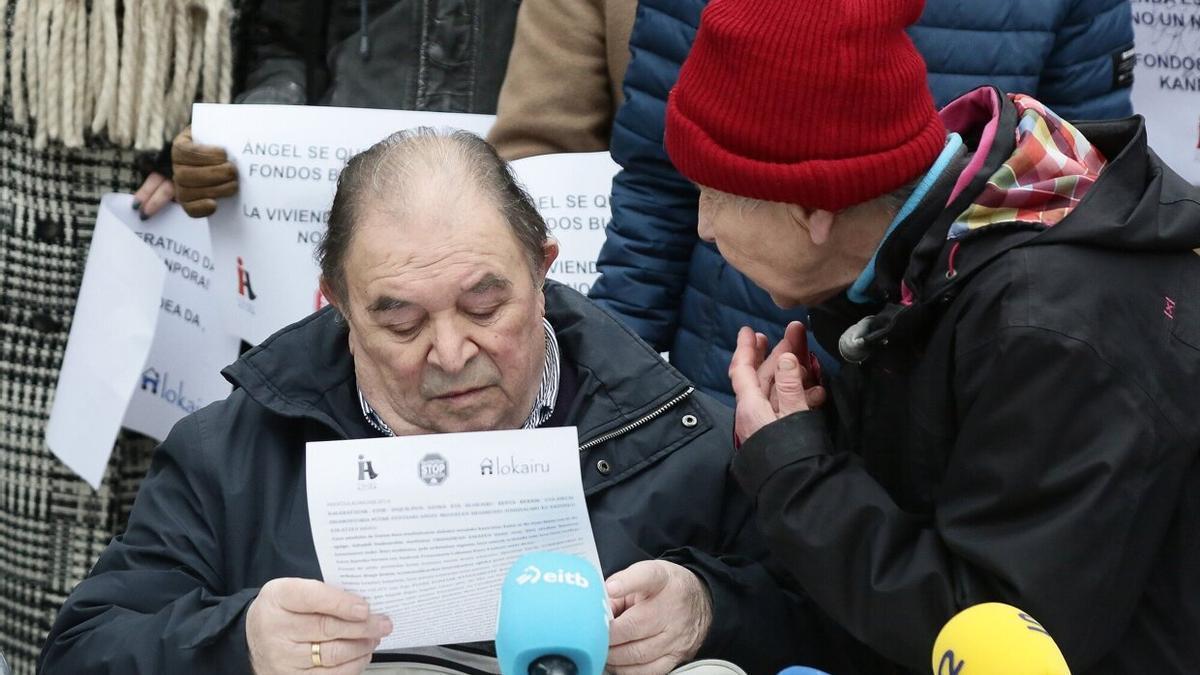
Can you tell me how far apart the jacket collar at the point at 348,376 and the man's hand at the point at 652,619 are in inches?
14.2

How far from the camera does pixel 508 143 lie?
3.84 metres

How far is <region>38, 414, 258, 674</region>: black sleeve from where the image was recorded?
8.07 feet

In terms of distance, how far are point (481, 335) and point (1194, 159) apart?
258 cm

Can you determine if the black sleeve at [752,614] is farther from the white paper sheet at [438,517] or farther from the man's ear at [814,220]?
the man's ear at [814,220]

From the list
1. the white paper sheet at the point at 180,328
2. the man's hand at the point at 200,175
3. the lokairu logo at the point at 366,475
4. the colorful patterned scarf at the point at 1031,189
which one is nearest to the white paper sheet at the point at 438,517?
the lokairu logo at the point at 366,475

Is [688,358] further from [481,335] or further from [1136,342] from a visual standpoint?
[1136,342]

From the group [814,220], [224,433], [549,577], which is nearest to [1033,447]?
[814,220]

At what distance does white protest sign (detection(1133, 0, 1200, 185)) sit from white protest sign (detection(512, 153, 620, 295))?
5.08 feet

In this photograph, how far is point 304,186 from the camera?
3.88m

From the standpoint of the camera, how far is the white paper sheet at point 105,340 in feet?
13.4

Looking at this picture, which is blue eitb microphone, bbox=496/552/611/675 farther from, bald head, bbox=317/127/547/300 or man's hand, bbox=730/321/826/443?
bald head, bbox=317/127/547/300

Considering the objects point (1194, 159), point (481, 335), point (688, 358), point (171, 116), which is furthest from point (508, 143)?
point (1194, 159)

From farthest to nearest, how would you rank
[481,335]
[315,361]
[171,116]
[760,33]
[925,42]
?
[171,116]
[925,42]
[315,361]
[481,335]
[760,33]

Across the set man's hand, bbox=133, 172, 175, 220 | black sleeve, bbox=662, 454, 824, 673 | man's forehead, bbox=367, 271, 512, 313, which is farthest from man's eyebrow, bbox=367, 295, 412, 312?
man's hand, bbox=133, 172, 175, 220
